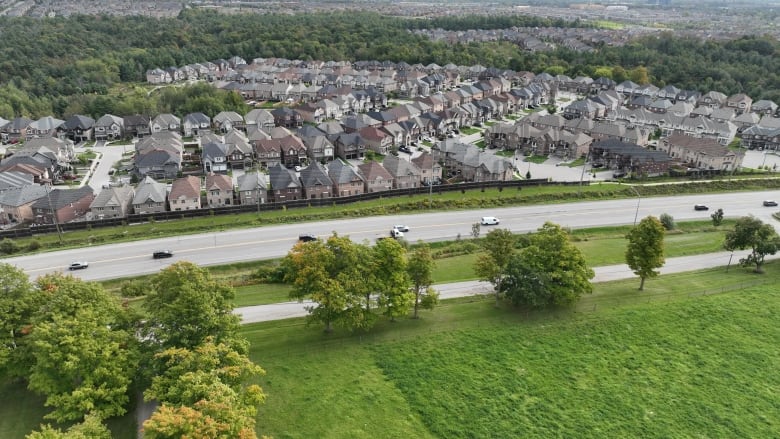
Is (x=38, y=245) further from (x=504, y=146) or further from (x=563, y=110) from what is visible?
(x=563, y=110)

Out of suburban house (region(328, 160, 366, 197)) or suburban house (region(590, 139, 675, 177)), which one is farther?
suburban house (region(590, 139, 675, 177))

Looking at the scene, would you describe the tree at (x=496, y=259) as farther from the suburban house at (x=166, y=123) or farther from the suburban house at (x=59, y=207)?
the suburban house at (x=166, y=123)

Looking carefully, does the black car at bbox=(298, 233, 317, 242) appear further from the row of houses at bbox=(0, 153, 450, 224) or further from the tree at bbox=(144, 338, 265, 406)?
the tree at bbox=(144, 338, 265, 406)

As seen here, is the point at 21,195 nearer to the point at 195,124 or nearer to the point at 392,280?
the point at 195,124

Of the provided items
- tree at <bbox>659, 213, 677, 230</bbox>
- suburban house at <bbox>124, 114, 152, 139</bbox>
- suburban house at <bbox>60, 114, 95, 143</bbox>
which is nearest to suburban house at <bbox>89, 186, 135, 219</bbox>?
suburban house at <bbox>124, 114, 152, 139</bbox>

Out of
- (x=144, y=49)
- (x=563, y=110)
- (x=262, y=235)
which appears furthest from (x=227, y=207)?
(x=144, y=49)

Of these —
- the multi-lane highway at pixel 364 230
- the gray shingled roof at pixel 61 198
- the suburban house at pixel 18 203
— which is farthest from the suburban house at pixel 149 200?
the suburban house at pixel 18 203

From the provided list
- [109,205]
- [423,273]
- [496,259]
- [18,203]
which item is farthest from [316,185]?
[18,203]
